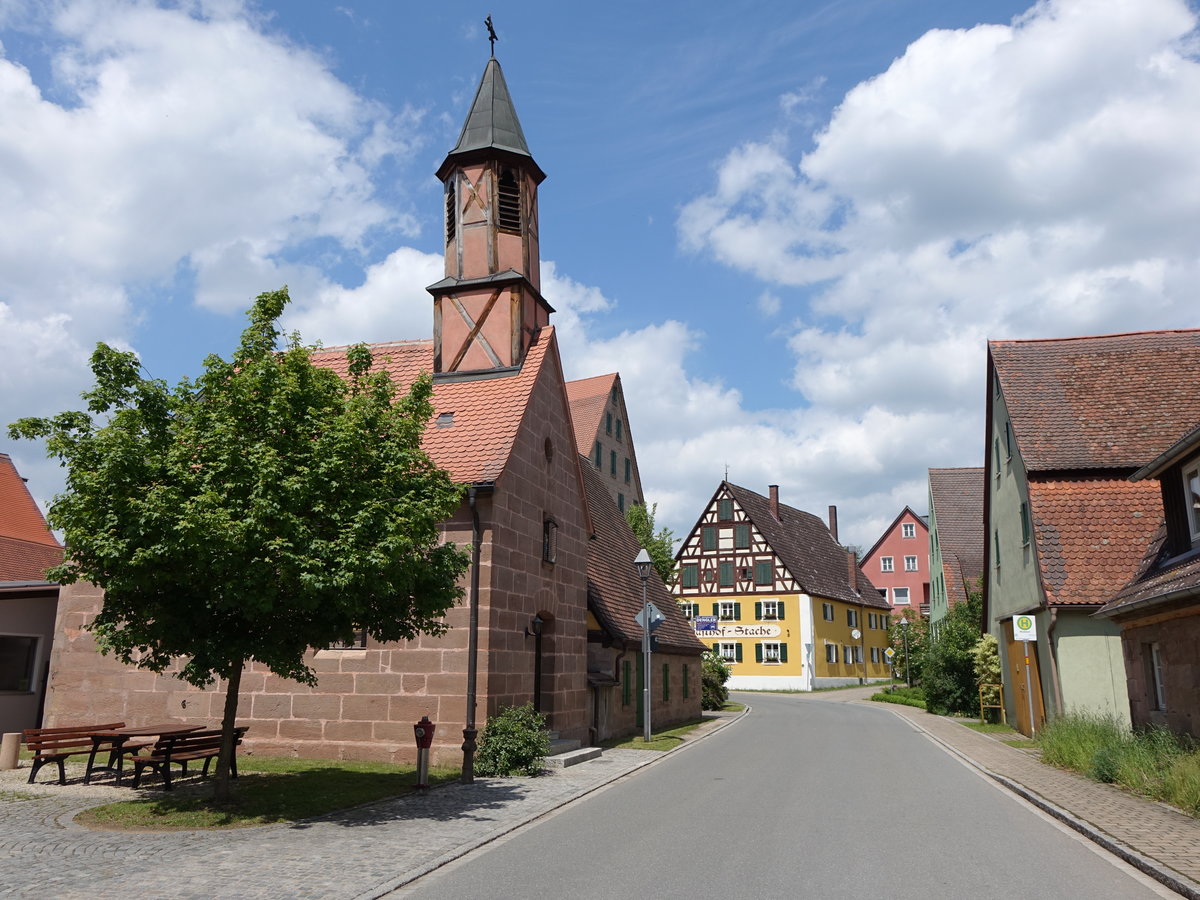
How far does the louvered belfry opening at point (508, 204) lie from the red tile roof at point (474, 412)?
2435 mm

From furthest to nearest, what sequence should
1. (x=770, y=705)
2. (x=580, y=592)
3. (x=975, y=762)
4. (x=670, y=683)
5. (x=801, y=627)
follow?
(x=801, y=627) → (x=770, y=705) → (x=670, y=683) → (x=580, y=592) → (x=975, y=762)

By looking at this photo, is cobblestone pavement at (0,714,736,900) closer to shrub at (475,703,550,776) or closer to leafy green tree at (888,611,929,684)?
shrub at (475,703,550,776)

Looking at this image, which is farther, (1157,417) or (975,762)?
(1157,417)

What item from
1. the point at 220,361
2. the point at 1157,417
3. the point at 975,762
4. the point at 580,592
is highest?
the point at 1157,417

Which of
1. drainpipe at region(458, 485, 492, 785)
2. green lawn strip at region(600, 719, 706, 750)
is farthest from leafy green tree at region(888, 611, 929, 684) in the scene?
drainpipe at region(458, 485, 492, 785)

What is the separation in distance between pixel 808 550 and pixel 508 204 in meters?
45.6

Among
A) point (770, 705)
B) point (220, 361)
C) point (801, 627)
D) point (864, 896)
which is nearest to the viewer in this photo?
point (864, 896)

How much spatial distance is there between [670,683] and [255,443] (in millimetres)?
18981

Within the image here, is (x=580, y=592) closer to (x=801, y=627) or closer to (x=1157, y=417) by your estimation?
(x=1157, y=417)

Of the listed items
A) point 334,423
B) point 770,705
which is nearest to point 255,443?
point 334,423

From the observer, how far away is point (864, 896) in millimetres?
7637

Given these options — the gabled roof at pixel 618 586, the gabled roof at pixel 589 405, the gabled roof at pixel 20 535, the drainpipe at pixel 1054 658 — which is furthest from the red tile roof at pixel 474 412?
the gabled roof at pixel 589 405

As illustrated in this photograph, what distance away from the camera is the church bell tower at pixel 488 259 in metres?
20.2

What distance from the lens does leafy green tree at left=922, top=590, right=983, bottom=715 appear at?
3153 cm
